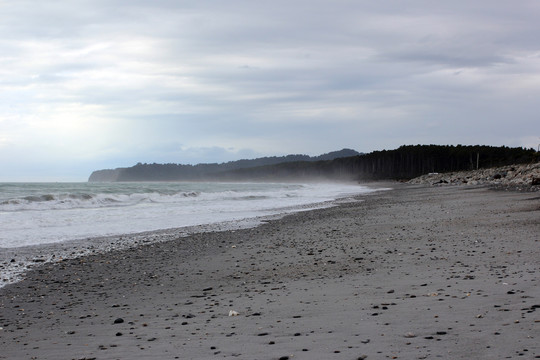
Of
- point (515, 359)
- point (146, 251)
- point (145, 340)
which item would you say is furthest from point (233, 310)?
point (146, 251)

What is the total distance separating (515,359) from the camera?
3.53 metres

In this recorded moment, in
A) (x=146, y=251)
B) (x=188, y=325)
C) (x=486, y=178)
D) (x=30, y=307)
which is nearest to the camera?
(x=188, y=325)

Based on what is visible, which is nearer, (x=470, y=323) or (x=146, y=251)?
(x=470, y=323)

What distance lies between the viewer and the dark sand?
14.0ft

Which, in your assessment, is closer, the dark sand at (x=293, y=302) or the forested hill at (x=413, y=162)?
the dark sand at (x=293, y=302)

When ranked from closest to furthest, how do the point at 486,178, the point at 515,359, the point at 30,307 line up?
the point at 515,359
the point at 30,307
the point at 486,178

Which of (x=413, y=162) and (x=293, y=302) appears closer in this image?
(x=293, y=302)

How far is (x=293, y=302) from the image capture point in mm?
5980

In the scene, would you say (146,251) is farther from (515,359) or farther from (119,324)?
(515,359)

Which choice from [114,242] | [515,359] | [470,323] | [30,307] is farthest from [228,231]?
[515,359]

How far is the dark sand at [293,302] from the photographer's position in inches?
168

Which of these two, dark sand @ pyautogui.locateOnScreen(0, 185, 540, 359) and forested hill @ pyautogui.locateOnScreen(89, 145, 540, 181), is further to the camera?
forested hill @ pyautogui.locateOnScreen(89, 145, 540, 181)

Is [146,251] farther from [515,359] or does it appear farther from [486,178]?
[486,178]

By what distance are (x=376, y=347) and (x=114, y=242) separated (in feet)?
32.9
